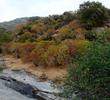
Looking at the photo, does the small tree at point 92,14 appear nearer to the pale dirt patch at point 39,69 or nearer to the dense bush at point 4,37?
A: the pale dirt patch at point 39,69

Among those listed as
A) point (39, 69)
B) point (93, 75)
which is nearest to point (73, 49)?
point (39, 69)

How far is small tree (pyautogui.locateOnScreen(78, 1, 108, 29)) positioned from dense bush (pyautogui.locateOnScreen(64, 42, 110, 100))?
18.6 metres

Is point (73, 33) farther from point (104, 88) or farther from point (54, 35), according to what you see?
point (104, 88)

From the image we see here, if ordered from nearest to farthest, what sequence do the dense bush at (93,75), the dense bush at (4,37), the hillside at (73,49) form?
1. the dense bush at (93,75)
2. the hillside at (73,49)
3. the dense bush at (4,37)

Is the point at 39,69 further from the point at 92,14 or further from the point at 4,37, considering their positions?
the point at 4,37

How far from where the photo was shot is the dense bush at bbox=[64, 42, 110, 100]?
14.0m

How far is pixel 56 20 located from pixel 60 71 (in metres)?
16.5

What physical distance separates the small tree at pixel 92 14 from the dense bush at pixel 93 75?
18588 millimetres

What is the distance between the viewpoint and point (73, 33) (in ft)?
108

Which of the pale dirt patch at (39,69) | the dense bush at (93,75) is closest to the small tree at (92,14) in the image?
the pale dirt patch at (39,69)

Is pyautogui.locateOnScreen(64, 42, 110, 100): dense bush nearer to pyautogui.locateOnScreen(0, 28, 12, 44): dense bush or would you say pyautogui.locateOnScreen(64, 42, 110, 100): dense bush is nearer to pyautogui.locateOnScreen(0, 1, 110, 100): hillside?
pyautogui.locateOnScreen(0, 1, 110, 100): hillside

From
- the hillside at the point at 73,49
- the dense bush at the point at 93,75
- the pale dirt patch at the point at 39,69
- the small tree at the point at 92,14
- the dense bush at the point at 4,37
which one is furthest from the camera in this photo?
the dense bush at the point at 4,37

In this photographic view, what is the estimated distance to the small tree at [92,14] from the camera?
33.5m

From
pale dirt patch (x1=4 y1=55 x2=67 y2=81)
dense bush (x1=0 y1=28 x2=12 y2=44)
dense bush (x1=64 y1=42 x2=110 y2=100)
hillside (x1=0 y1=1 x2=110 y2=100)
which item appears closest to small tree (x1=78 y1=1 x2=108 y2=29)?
hillside (x1=0 y1=1 x2=110 y2=100)
